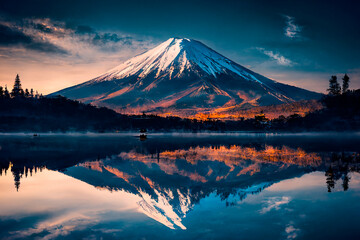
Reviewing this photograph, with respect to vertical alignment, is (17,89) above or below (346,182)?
above

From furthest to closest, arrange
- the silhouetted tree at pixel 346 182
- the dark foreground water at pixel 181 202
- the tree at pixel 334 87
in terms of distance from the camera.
Answer: the tree at pixel 334 87, the silhouetted tree at pixel 346 182, the dark foreground water at pixel 181 202

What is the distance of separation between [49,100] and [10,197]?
168154 mm

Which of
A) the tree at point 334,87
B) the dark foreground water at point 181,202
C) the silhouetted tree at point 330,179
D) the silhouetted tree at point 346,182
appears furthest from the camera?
the tree at point 334,87

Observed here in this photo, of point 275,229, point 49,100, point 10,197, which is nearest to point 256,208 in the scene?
point 275,229

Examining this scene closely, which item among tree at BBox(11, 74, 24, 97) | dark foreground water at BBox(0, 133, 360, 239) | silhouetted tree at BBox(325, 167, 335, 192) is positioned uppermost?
tree at BBox(11, 74, 24, 97)

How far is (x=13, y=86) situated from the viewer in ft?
569

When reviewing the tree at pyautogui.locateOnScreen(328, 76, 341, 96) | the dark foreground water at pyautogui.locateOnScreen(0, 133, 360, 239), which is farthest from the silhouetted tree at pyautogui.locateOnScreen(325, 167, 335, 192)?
the tree at pyautogui.locateOnScreen(328, 76, 341, 96)

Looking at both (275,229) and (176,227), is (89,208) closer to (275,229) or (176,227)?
(176,227)

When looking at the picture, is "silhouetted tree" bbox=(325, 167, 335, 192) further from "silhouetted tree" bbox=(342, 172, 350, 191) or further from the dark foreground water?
"silhouetted tree" bbox=(342, 172, 350, 191)

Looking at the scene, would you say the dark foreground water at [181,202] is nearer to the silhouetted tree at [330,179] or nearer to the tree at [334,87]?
the silhouetted tree at [330,179]

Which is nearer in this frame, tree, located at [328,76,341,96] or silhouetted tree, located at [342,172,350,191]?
silhouetted tree, located at [342,172,350,191]

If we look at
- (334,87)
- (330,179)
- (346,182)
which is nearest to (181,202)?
(346,182)

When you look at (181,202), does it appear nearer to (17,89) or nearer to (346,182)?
(346,182)

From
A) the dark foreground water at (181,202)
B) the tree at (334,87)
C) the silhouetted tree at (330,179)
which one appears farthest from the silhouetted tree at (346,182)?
the tree at (334,87)
